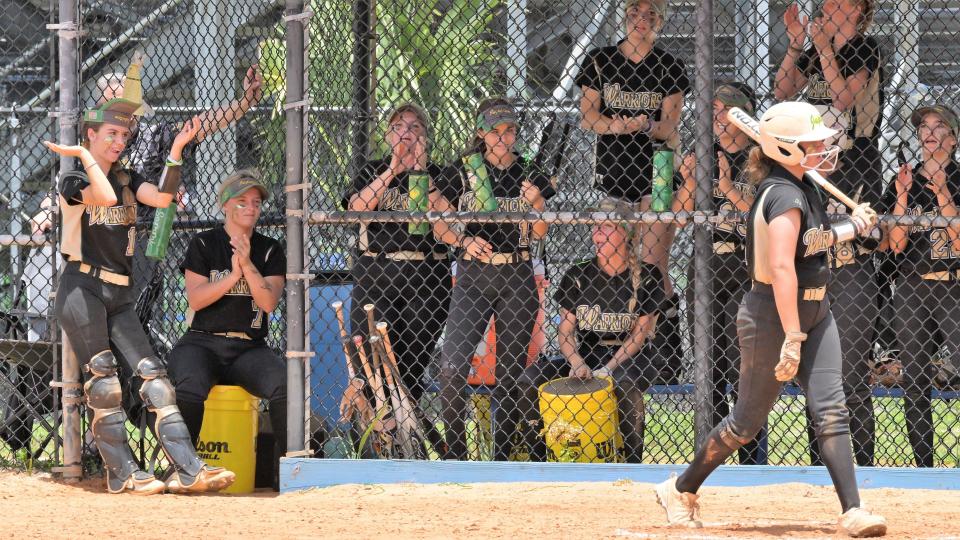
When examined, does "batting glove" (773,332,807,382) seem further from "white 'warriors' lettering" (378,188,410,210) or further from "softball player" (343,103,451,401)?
"white 'warriors' lettering" (378,188,410,210)

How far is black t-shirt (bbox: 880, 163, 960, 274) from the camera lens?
22.6 ft

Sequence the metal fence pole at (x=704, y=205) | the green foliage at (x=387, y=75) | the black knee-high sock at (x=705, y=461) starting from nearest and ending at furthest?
the black knee-high sock at (x=705, y=461)
the metal fence pole at (x=704, y=205)
the green foliage at (x=387, y=75)

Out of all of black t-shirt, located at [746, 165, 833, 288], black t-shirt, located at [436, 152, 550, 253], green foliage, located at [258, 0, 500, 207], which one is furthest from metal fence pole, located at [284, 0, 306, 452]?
black t-shirt, located at [746, 165, 833, 288]

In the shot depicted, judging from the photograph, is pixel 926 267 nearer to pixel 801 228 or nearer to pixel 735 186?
pixel 735 186

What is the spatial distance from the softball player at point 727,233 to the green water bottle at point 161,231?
269 cm

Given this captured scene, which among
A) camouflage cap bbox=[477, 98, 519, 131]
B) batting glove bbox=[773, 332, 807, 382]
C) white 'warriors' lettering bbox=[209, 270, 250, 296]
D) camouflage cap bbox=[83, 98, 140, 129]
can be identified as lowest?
batting glove bbox=[773, 332, 807, 382]

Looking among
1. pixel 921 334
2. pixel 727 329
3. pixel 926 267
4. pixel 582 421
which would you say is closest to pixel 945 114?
pixel 926 267

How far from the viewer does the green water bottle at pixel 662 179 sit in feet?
21.6

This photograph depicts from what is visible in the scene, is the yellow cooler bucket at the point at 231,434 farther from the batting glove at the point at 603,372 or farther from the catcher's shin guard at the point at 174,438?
the batting glove at the point at 603,372

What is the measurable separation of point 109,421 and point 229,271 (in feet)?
3.36

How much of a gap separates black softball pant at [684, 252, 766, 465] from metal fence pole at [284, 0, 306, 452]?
218 centimetres

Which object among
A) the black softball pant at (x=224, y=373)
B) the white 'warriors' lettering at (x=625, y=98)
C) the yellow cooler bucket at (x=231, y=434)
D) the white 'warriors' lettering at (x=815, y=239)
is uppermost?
the white 'warriors' lettering at (x=625, y=98)

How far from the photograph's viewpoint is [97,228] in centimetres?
670

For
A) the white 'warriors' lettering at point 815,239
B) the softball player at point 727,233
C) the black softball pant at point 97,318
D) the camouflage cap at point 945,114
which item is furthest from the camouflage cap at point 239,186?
the camouflage cap at point 945,114
